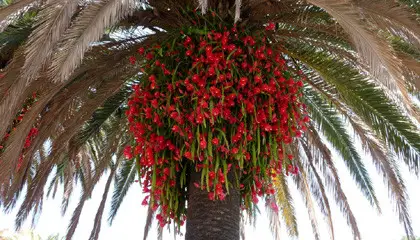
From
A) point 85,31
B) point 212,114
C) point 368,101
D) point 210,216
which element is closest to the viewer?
point 85,31

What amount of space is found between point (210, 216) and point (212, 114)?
0.92 metres

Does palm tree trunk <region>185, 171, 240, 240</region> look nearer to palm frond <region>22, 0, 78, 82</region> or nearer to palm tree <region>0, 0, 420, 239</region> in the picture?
palm tree <region>0, 0, 420, 239</region>

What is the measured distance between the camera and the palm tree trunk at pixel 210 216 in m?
4.43

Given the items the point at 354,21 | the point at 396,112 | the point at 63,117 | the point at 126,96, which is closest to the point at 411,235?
the point at 396,112

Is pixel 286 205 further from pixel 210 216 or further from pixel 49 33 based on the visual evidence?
pixel 49 33

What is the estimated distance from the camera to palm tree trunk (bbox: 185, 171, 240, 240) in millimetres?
4430

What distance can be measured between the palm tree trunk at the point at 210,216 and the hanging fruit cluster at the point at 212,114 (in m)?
0.09

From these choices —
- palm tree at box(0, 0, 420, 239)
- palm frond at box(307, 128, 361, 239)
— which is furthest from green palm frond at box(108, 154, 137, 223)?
palm frond at box(307, 128, 361, 239)

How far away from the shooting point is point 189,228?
178 inches

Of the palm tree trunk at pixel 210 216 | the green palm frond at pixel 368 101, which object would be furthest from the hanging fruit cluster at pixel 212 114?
the green palm frond at pixel 368 101

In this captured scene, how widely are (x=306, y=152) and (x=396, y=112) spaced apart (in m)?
1.27

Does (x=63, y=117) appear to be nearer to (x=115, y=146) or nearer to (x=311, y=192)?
(x=115, y=146)

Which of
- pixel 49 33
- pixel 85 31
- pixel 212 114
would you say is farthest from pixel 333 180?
pixel 49 33

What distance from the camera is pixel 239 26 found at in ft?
15.1
